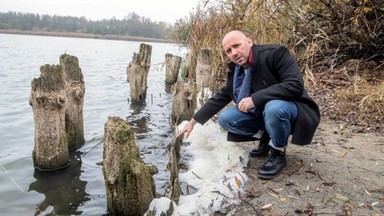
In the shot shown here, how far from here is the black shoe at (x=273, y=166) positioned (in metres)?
3.68

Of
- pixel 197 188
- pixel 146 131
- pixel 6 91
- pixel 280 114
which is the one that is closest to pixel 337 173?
pixel 280 114

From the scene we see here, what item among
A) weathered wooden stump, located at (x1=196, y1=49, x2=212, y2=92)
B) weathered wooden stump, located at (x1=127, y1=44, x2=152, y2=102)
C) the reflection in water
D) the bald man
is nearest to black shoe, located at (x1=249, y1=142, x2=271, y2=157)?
the bald man

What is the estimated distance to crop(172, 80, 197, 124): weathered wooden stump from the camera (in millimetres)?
6594

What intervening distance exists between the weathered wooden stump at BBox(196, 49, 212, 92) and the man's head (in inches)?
166

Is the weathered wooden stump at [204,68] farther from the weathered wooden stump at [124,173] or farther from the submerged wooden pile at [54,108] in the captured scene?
the weathered wooden stump at [124,173]

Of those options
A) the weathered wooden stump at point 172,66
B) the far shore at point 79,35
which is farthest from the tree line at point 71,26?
the weathered wooden stump at point 172,66

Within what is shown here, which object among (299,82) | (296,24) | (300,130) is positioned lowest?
(300,130)

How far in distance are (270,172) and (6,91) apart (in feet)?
36.3

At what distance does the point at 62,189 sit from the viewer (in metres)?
4.35

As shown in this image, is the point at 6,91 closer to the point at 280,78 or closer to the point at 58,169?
the point at 58,169

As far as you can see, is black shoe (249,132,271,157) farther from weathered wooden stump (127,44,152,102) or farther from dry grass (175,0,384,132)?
weathered wooden stump (127,44,152,102)

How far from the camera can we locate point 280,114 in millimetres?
3355

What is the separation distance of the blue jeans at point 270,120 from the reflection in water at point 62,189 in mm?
2047

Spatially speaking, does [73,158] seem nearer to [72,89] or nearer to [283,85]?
[72,89]
